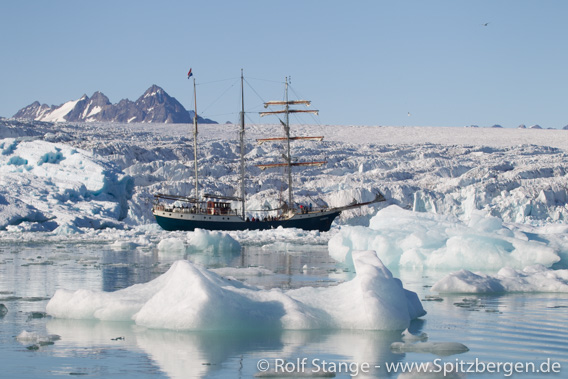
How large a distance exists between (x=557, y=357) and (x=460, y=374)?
126 centimetres

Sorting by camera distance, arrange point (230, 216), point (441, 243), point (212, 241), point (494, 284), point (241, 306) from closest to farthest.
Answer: point (241, 306) → point (494, 284) → point (441, 243) → point (212, 241) → point (230, 216)

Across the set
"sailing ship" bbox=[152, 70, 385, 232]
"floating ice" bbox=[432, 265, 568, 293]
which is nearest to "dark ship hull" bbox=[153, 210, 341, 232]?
"sailing ship" bbox=[152, 70, 385, 232]

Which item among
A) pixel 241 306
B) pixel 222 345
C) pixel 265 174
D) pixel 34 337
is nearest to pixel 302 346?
pixel 222 345

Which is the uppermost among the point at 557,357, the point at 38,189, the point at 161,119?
the point at 161,119

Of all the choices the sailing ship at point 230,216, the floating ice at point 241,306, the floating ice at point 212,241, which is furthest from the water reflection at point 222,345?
the sailing ship at point 230,216

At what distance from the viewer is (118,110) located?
153125mm

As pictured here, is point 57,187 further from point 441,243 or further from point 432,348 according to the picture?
Result: point 432,348

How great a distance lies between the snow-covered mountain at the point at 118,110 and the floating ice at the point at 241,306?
13604 centimetres

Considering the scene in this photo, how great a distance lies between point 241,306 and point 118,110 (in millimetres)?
151582

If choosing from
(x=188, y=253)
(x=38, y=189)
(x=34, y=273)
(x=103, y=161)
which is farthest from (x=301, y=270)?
(x=103, y=161)

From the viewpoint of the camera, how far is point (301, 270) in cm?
1482

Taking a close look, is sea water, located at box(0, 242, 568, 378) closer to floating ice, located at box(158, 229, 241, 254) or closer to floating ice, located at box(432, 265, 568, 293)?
floating ice, located at box(432, 265, 568, 293)

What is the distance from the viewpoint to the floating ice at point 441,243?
13.6 metres

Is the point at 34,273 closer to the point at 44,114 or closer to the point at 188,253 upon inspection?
the point at 188,253
